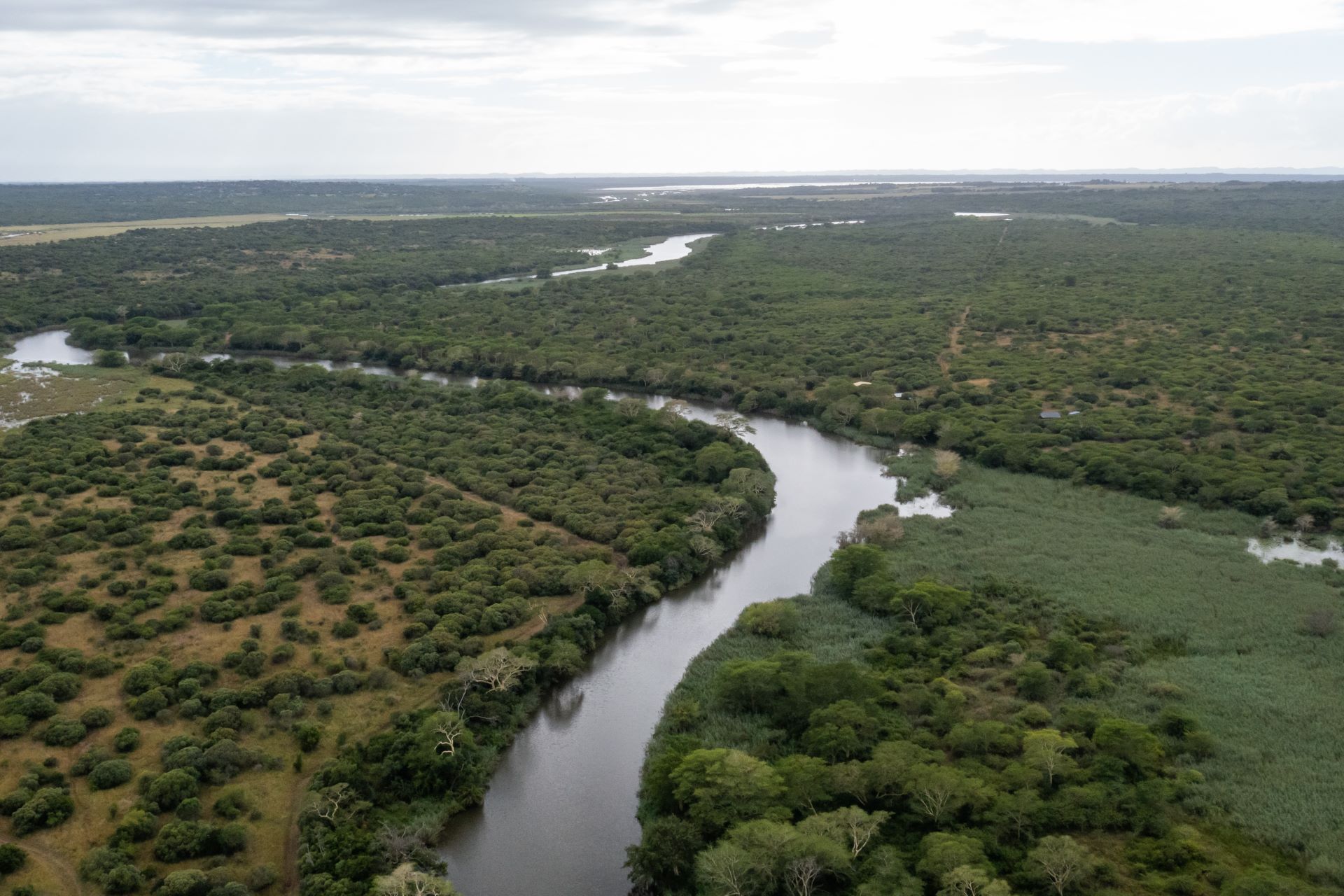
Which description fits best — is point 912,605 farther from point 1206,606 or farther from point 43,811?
point 43,811

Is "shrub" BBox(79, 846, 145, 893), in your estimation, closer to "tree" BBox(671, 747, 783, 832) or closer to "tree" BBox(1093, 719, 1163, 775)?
"tree" BBox(671, 747, 783, 832)

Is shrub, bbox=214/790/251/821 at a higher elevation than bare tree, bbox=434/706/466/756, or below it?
below

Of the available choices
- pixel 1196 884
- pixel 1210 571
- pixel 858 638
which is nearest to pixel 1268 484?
pixel 1210 571

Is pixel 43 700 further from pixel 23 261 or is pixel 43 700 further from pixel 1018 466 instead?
pixel 23 261

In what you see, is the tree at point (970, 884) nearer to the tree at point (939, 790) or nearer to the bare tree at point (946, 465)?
the tree at point (939, 790)

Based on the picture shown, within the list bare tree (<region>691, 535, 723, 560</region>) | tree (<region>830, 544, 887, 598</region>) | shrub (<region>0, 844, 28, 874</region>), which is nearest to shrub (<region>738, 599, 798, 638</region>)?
tree (<region>830, 544, 887, 598</region>)
